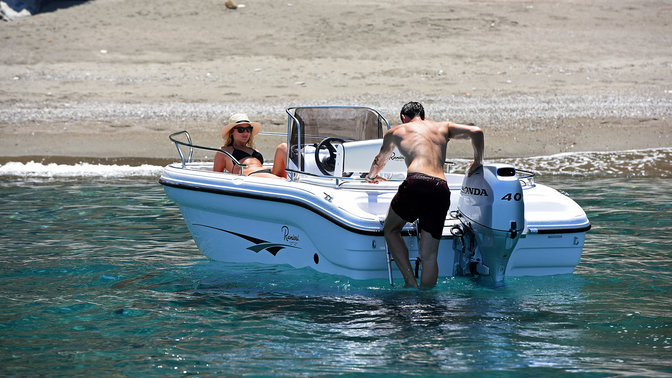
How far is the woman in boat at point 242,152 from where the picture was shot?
670cm

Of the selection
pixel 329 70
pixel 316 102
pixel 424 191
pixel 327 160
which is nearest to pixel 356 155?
pixel 327 160

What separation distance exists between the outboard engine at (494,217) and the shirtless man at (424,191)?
17 cm

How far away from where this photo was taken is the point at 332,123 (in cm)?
659

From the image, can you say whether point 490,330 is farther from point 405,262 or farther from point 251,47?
point 251,47

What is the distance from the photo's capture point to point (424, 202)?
202 inches

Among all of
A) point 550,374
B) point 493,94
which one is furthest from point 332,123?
Result: point 493,94

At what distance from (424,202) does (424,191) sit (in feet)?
0.24

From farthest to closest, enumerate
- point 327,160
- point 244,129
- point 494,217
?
point 244,129 → point 327,160 → point 494,217

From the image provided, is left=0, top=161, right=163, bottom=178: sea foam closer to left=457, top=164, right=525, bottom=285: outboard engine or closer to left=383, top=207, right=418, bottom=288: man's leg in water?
left=383, top=207, right=418, bottom=288: man's leg in water

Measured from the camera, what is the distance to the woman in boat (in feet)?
22.0

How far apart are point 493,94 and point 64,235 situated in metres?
9.50

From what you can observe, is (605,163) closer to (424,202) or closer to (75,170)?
(424,202)

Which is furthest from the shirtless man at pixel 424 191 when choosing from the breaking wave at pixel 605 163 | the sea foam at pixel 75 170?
the sea foam at pixel 75 170

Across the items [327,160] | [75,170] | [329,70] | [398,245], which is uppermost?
[329,70]
